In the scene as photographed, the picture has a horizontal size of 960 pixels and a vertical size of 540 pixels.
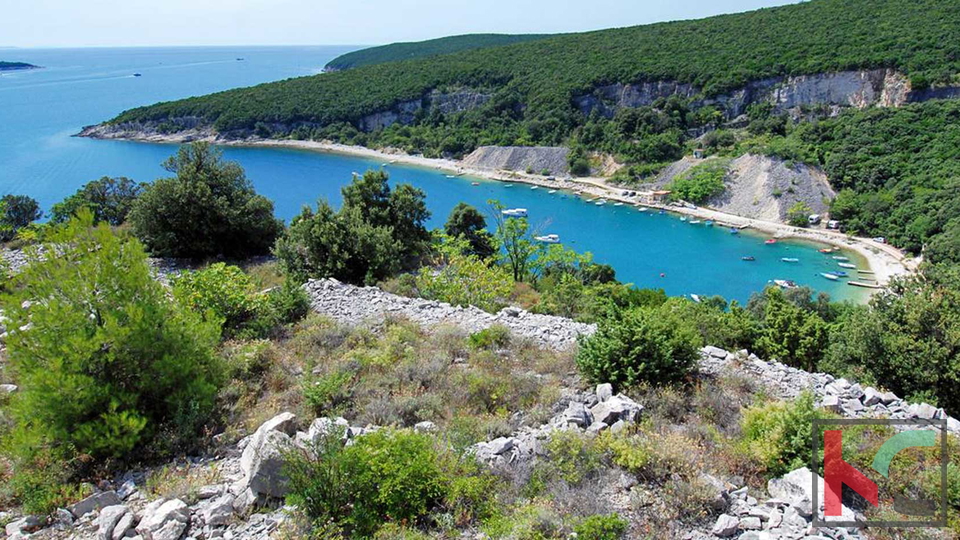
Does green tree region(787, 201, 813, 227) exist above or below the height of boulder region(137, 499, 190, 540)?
below

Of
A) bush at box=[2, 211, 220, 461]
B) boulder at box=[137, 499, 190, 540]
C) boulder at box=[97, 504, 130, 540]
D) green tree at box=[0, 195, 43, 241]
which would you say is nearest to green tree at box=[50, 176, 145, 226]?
green tree at box=[0, 195, 43, 241]

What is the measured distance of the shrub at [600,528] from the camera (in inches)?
215

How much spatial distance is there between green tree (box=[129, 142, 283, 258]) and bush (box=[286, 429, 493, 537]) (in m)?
16.4

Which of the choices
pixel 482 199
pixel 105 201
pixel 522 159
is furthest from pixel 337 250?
pixel 522 159

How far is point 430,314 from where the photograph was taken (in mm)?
13734

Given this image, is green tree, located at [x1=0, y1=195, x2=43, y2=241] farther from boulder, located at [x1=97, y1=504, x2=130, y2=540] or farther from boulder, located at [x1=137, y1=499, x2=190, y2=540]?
boulder, located at [x1=137, y1=499, x2=190, y2=540]

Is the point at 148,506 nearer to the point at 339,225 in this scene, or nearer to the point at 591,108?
the point at 339,225

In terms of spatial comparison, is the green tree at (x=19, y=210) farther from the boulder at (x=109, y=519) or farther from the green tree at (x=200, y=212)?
the boulder at (x=109, y=519)

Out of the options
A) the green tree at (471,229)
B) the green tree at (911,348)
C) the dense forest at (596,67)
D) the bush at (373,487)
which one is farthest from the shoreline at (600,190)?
the green tree at (471,229)

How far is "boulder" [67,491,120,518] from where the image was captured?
610cm

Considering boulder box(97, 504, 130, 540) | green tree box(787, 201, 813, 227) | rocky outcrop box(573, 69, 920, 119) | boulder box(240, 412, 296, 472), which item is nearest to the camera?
boulder box(97, 504, 130, 540)

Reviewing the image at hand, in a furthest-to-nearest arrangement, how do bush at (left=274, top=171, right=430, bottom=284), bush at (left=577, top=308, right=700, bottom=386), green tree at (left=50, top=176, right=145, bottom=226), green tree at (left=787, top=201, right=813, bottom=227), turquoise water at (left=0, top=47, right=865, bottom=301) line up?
green tree at (left=787, top=201, right=813, bottom=227) < turquoise water at (left=0, top=47, right=865, bottom=301) < green tree at (left=50, top=176, right=145, bottom=226) < bush at (left=274, top=171, right=430, bottom=284) < bush at (left=577, top=308, right=700, bottom=386)

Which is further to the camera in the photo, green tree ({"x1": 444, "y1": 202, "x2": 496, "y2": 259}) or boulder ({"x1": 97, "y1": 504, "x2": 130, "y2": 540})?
green tree ({"x1": 444, "y1": 202, "x2": 496, "y2": 259})

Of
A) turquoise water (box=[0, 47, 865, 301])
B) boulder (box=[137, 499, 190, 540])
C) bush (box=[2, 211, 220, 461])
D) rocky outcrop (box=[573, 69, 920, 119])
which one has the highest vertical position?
rocky outcrop (box=[573, 69, 920, 119])
